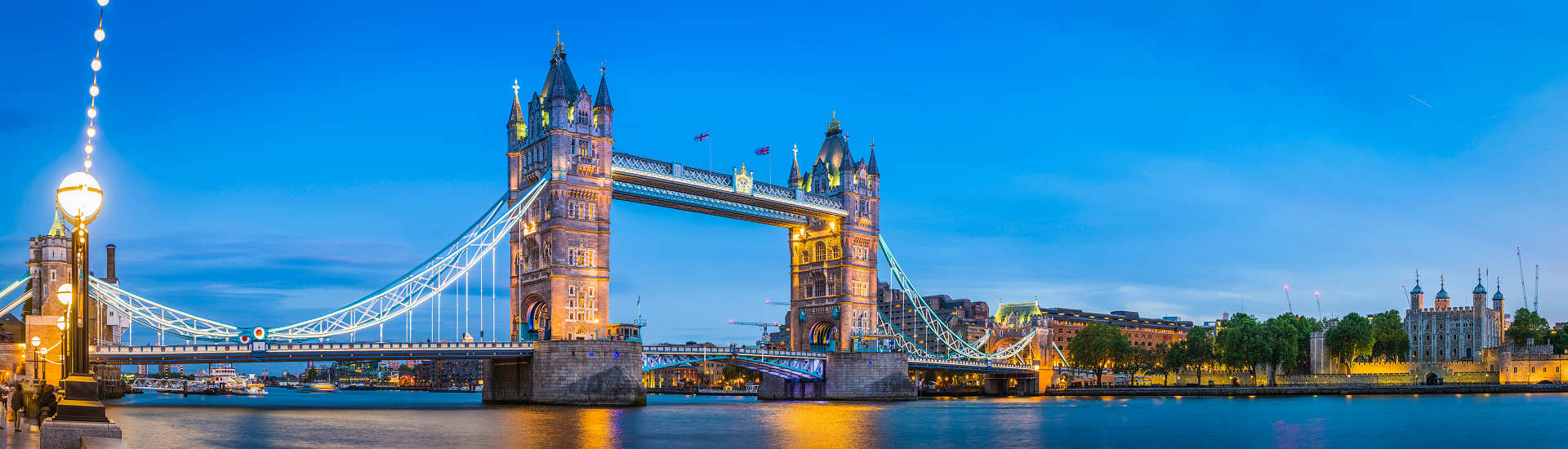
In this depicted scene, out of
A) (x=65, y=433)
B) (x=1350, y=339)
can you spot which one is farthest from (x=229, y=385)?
(x=65, y=433)

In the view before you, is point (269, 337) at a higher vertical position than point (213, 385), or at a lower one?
higher

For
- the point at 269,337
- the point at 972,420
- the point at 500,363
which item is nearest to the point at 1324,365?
the point at 972,420

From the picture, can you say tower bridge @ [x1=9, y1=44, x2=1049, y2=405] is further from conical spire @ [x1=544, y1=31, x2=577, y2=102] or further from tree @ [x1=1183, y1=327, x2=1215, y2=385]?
tree @ [x1=1183, y1=327, x2=1215, y2=385]

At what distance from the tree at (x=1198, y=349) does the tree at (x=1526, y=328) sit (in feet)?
129

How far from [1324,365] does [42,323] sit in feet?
393

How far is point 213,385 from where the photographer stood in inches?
5561

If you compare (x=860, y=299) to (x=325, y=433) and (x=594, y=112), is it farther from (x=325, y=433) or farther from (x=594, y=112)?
(x=325, y=433)

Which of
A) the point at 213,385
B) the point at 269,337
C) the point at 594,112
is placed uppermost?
the point at 594,112

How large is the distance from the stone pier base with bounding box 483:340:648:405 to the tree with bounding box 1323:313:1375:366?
85477 mm

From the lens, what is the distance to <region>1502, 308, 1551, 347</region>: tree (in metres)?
136

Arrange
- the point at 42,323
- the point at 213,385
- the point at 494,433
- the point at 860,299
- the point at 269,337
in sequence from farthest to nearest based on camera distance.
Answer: the point at 213,385, the point at 860,299, the point at 269,337, the point at 42,323, the point at 494,433

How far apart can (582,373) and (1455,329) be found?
A: 122 m

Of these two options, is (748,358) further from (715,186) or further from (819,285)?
(819,285)

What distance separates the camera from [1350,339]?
126625mm
